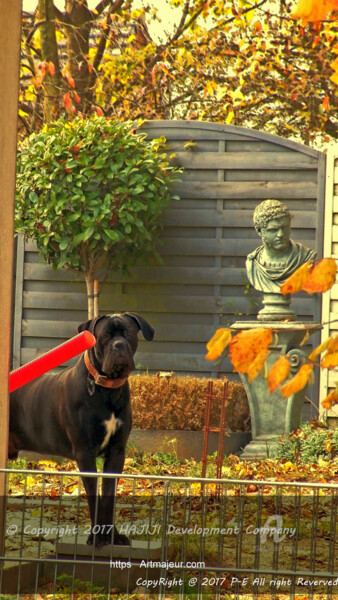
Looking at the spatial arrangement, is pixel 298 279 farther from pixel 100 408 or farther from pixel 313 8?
pixel 100 408

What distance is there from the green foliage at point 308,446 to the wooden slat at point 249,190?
209cm

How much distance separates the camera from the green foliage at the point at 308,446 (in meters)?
5.60

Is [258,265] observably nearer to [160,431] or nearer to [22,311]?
[160,431]

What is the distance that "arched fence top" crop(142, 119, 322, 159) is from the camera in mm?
6941

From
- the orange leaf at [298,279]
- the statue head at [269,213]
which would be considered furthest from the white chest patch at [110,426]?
the statue head at [269,213]

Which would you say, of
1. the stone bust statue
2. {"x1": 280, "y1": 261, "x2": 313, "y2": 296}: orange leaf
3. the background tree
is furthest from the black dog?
the background tree

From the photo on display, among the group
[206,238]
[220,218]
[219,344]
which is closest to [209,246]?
[206,238]

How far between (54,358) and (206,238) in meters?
4.35

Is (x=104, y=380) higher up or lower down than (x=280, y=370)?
lower down

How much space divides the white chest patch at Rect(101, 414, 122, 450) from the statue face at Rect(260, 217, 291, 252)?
3237 millimetres

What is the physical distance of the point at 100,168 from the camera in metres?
6.72

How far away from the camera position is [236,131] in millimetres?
7098

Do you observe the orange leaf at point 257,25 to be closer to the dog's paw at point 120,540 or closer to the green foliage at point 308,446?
the green foliage at point 308,446

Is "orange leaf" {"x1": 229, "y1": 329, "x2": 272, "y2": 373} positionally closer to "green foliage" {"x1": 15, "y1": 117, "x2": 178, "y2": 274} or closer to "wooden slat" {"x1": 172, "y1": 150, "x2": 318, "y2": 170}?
"green foliage" {"x1": 15, "y1": 117, "x2": 178, "y2": 274}
